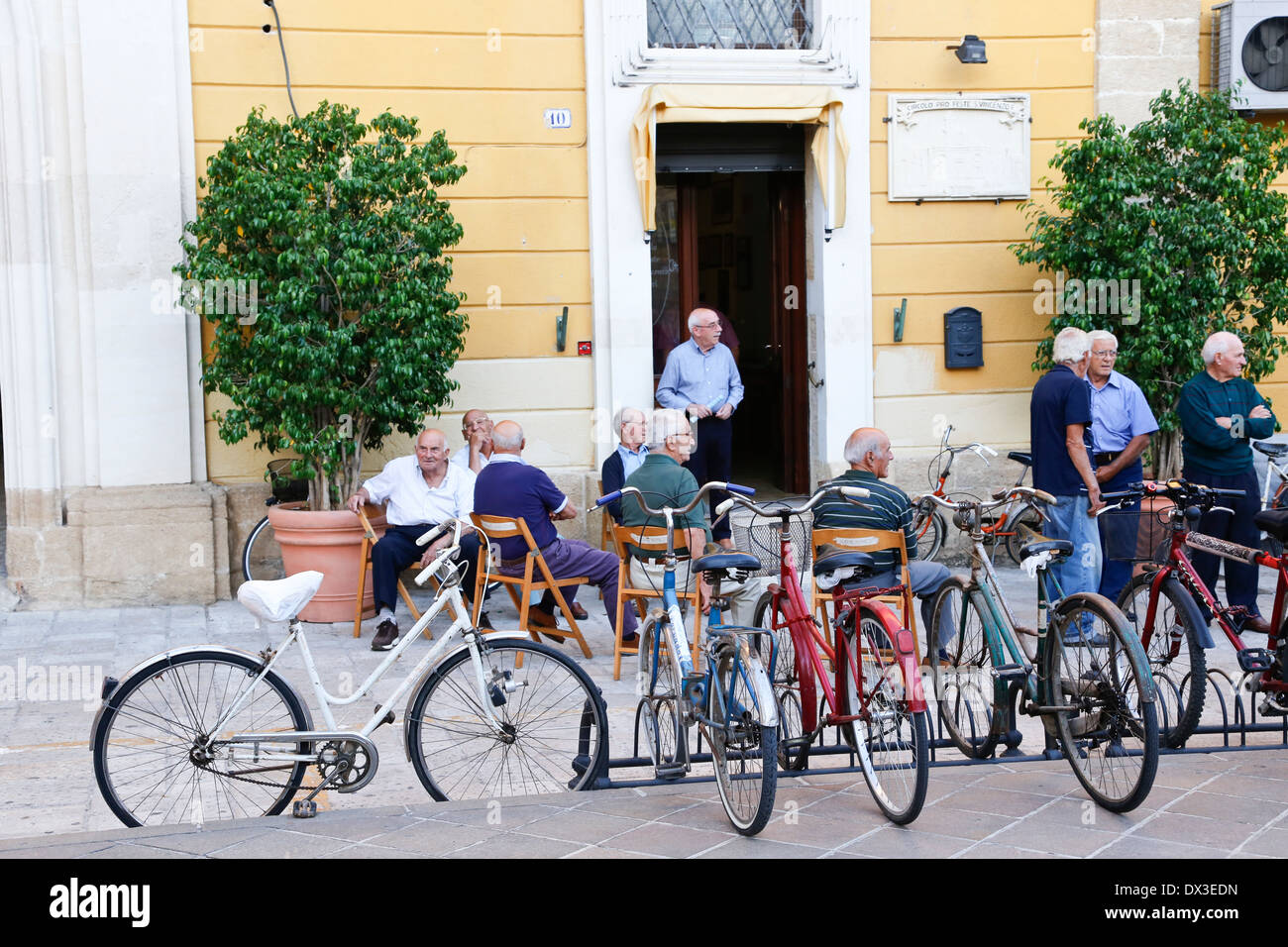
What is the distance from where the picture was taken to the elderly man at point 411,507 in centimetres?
764

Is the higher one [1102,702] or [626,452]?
[626,452]

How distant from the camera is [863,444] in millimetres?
6117

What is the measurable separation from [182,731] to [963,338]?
6605 mm

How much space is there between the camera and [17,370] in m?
8.52

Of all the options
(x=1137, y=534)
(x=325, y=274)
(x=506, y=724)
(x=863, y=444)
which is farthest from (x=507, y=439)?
(x=1137, y=534)

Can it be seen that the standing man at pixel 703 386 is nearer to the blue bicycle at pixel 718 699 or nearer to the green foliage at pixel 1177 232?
the green foliage at pixel 1177 232

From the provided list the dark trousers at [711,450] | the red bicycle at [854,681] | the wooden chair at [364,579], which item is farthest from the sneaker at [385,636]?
the red bicycle at [854,681]

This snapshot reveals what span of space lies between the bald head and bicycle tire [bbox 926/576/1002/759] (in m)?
2.74

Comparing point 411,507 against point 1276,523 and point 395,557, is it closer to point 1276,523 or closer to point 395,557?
point 395,557

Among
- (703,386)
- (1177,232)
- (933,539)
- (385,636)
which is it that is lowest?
(385,636)

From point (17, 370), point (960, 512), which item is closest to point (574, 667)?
point (960, 512)

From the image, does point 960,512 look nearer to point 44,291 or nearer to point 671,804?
point 671,804

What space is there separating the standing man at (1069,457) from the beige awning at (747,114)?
258 cm

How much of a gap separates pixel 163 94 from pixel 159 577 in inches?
114
